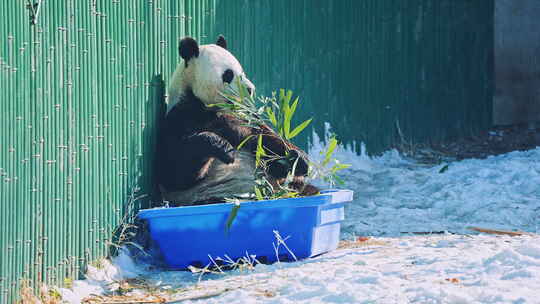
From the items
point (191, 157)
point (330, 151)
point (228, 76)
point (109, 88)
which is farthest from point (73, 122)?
point (330, 151)

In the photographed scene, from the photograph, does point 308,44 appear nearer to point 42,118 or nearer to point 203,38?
point 203,38

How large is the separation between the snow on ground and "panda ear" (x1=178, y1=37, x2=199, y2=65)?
1.27 meters

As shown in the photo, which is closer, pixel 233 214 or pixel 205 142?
pixel 233 214

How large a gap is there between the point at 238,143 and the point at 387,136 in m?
3.71

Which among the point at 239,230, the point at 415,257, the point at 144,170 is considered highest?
the point at 144,170

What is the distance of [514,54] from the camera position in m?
9.67

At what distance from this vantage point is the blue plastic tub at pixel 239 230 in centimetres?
416

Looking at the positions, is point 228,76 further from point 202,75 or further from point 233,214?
point 233,214

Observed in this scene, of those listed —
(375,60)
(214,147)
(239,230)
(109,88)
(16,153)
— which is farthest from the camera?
(375,60)

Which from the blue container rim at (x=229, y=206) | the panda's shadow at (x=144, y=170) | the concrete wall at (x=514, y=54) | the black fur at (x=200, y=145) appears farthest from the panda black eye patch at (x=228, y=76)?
the concrete wall at (x=514, y=54)

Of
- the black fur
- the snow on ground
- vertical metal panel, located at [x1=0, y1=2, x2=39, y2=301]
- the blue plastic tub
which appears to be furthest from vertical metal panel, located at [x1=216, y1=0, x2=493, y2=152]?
vertical metal panel, located at [x1=0, y1=2, x2=39, y2=301]

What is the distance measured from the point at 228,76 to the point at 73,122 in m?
1.16

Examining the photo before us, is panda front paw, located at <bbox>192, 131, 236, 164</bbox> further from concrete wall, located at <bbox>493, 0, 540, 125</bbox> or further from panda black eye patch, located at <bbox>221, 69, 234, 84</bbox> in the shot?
concrete wall, located at <bbox>493, 0, 540, 125</bbox>

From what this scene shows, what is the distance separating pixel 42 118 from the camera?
3.75 metres
